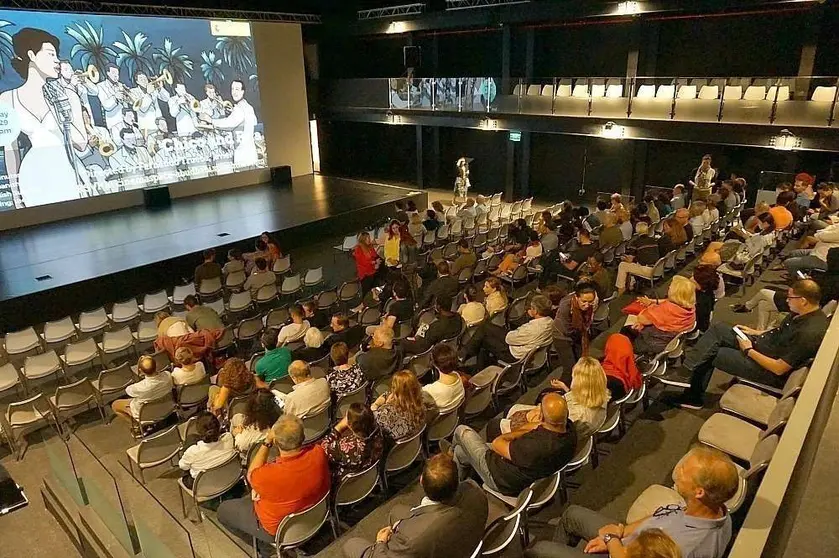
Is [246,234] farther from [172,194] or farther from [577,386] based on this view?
[577,386]

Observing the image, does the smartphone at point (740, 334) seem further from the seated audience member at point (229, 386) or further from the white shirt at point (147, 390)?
the white shirt at point (147, 390)

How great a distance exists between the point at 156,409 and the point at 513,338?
11.1 feet

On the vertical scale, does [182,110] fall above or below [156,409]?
above

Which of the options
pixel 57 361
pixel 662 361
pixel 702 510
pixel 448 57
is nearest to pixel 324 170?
pixel 448 57

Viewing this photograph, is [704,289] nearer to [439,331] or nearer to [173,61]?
[439,331]

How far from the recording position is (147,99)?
1372 centimetres

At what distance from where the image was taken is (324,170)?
68.1 feet

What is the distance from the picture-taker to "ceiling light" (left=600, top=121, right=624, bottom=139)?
12.4 metres

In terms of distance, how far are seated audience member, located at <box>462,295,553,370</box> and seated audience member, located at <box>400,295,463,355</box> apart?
272 mm

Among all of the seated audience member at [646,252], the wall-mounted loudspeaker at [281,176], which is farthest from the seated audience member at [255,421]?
the wall-mounted loudspeaker at [281,176]

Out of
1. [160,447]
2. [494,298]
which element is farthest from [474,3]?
[160,447]

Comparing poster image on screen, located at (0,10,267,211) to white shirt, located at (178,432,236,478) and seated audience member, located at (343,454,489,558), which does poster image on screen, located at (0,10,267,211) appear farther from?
seated audience member, located at (343,454,489,558)

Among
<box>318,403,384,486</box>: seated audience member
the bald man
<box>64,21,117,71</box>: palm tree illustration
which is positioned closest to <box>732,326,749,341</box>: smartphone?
the bald man

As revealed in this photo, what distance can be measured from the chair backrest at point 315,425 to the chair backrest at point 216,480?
2.11 feet
